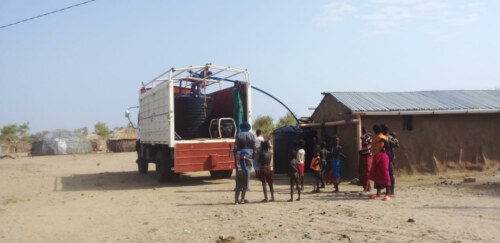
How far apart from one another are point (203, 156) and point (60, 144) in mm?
32703

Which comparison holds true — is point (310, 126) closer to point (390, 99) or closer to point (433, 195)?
point (390, 99)

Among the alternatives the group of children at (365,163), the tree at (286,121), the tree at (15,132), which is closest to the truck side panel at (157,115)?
the group of children at (365,163)

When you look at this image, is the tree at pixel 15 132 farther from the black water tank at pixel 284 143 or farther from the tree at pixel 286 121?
the black water tank at pixel 284 143

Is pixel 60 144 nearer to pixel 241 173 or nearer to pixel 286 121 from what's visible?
pixel 286 121

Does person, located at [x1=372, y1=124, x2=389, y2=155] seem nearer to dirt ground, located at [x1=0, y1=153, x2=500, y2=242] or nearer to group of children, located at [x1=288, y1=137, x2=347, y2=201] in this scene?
dirt ground, located at [x1=0, y1=153, x2=500, y2=242]

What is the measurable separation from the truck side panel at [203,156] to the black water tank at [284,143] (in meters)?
2.31

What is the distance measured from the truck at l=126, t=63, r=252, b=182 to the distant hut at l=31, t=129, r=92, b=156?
28.5 metres

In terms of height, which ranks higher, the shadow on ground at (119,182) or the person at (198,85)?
the person at (198,85)

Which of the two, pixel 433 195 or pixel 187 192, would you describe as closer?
pixel 433 195

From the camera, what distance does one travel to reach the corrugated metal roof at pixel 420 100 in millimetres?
12669

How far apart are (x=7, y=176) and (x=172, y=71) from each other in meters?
9.43

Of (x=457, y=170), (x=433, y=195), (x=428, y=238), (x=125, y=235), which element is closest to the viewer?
(x=428, y=238)

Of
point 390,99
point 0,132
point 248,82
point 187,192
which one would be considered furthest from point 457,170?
point 0,132

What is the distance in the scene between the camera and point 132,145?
40250 mm
